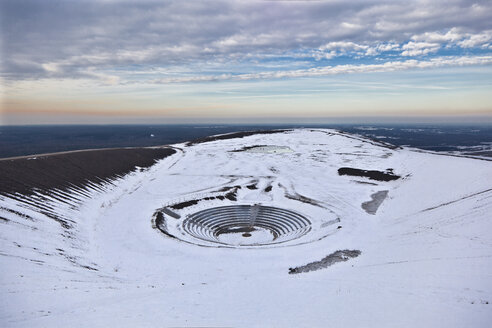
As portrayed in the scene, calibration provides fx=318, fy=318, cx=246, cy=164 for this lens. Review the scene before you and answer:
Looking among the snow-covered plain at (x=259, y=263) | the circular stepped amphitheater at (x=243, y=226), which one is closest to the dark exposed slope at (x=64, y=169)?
the snow-covered plain at (x=259, y=263)

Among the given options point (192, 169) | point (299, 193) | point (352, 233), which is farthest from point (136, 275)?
point (192, 169)

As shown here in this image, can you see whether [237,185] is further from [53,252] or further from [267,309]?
[267,309]

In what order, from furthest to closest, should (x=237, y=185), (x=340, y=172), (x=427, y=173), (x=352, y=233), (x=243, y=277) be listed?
(x=340, y=172) → (x=427, y=173) → (x=237, y=185) → (x=352, y=233) → (x=243, y=277)

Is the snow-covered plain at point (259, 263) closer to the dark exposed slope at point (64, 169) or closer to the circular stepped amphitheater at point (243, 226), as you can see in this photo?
the circular stepped amphitheater at point (243, 226)

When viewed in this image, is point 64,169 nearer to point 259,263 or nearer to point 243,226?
point 243,226

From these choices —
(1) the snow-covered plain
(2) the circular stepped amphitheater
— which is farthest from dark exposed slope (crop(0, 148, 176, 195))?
(2) the circular stepped amphitheater
